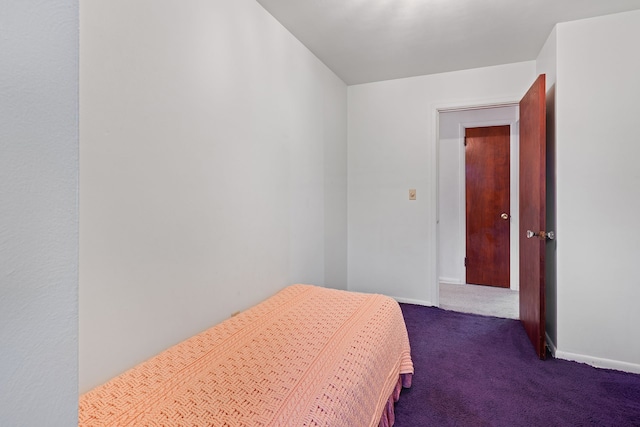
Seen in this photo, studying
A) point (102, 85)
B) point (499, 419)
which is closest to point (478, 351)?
point (499, 419)

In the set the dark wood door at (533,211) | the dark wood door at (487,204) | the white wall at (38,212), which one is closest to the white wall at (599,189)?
the dark wood door at (533,211)

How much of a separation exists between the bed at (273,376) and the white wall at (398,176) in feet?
5.23

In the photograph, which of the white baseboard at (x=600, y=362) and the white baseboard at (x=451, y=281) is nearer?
the white baseboard at (x=600, y=362)

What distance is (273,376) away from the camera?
1278mm

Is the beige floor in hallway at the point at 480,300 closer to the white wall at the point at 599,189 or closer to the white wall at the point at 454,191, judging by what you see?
the white wall at the point at 454,191

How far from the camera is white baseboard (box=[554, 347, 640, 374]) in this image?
2223 mm

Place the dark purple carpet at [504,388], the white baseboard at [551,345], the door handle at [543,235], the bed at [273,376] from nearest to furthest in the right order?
the bed at [273,376] < the dark purple carpet at [504,388] < the door handle at [543,235] < the white baseboard at [551,345]

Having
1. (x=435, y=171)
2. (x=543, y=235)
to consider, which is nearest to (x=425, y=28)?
(x=435, y=171)

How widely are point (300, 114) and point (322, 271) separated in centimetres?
138

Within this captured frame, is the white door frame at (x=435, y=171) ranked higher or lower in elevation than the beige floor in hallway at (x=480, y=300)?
higher

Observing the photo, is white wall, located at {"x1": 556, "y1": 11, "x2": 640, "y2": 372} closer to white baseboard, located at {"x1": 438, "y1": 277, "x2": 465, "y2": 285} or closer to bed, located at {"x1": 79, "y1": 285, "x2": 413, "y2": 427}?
bed, located at {"x1": 79, "y1": 285, "x2": 413, "y2": 427}

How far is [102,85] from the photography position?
4.06 ft

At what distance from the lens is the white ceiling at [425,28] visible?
2.15 metres

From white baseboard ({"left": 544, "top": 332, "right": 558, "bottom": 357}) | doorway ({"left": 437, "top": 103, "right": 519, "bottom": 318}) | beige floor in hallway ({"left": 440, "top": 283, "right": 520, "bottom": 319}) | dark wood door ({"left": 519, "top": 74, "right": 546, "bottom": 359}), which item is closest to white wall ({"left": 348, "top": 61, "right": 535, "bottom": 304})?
beige floor in hallway ({"left": 440, "top": 283, "right": 520, "bottom": 319})
